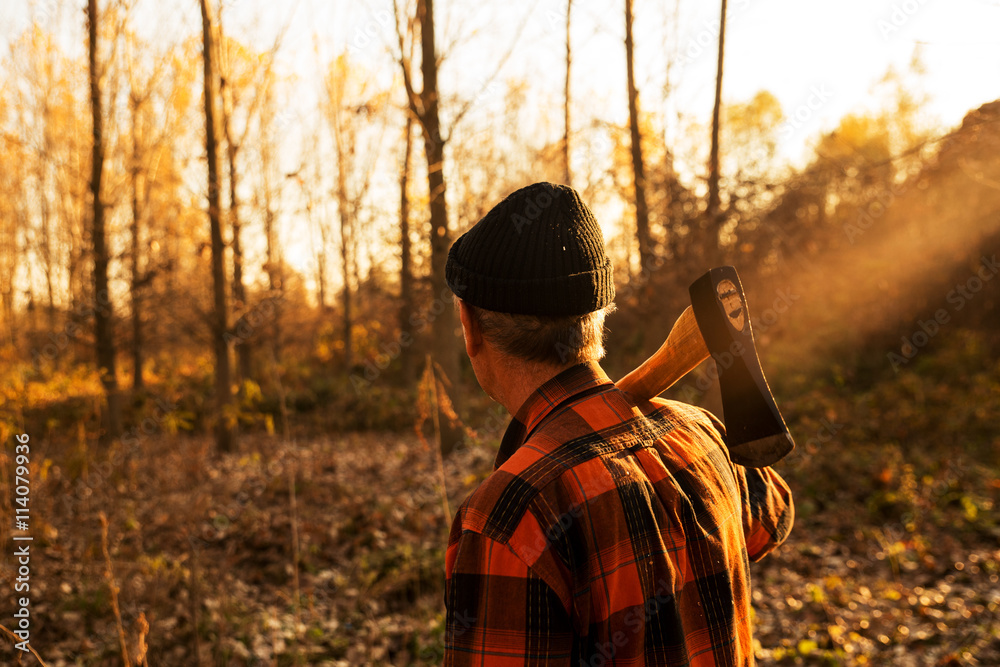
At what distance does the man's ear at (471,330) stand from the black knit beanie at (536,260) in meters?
0.04

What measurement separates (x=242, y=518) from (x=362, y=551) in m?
1.44

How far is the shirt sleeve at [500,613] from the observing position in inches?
37.9

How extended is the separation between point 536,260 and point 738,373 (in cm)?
47

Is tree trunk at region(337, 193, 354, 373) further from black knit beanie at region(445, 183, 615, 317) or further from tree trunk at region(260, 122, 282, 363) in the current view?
black knit beanie at region(445, 183, 615, 317)

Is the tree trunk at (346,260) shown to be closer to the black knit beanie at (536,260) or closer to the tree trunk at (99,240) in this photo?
the tree trunk at (99,240)

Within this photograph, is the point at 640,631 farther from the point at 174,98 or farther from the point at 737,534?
the point at 174,98

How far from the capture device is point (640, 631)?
105 centimetres

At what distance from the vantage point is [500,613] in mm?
961
